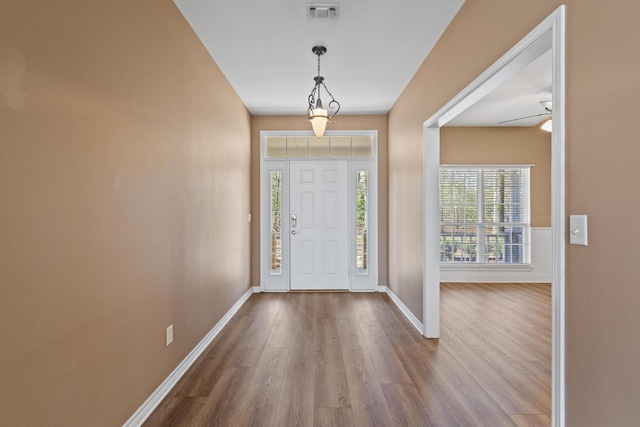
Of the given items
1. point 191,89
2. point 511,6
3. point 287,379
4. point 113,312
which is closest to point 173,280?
point 113,312

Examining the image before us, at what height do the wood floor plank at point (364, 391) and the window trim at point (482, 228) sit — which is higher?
the window trim at point (482, 228)

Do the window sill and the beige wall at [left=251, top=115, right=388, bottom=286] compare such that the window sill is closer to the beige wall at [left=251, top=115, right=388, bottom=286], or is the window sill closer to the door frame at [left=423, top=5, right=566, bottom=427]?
the beige wall at [left=251, top=115, right=388, bottom=286]

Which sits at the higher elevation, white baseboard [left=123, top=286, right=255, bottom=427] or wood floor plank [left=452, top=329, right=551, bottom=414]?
white baseboard [left=123, top=286, right=255, bottom=427]

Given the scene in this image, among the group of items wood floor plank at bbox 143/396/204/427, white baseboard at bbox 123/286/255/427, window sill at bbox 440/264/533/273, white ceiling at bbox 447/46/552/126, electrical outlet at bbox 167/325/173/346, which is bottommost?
wood floor plank at bbox 143/396/204/427

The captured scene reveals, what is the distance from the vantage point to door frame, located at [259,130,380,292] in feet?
16.6

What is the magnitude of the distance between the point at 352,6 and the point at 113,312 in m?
2.53

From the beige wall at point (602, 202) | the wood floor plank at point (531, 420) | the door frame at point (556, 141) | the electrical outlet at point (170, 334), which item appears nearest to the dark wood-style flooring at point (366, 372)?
the wood floor plank at point (531, 420)

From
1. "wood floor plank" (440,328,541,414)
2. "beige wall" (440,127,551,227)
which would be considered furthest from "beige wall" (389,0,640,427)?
"beige wall" (440,127,551,227)

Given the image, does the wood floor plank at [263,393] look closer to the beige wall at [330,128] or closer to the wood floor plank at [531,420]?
the wood floor plank at [531,420]

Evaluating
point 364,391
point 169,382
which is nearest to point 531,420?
point 364,391

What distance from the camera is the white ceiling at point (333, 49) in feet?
8.23

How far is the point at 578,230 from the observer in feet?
4.42

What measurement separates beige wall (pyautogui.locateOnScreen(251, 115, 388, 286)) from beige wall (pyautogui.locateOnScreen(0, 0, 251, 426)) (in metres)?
2.26

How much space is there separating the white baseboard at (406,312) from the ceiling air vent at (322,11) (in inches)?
114
